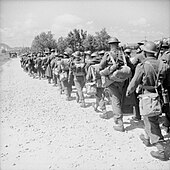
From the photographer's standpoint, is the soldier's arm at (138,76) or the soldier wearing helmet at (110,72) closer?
the soldier's arm at (138,76)

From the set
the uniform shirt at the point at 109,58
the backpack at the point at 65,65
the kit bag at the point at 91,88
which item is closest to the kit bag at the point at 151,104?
the uniform shirt at the point at 109,58

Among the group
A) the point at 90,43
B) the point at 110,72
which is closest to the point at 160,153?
the point at 110,72

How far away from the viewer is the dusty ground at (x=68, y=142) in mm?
4133

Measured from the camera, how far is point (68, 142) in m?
5.04

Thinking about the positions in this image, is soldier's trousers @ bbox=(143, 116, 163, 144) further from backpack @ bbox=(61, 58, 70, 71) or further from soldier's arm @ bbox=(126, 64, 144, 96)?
backpack @ bbox=(61, 58, 70, 71)

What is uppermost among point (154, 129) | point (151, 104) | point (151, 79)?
point (151, 79)

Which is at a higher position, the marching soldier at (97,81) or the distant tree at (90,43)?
the distant tree at (90,43)

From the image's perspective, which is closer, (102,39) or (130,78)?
(130,78)

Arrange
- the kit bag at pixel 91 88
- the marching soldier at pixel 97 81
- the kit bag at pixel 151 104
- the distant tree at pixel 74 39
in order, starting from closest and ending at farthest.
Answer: the kit bag at pixel 151 104, the marching soldier at pixel 97 81, the kit bag at pixel 91 88, the distant tree at pixel 74 39

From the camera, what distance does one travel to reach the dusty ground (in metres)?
4.13

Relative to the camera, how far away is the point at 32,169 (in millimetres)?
4082

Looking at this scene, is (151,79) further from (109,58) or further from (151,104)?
(109,58)

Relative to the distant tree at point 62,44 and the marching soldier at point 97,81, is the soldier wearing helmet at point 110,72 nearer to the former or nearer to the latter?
the marching soldier at point 97,81

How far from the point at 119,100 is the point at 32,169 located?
265 centimetres
